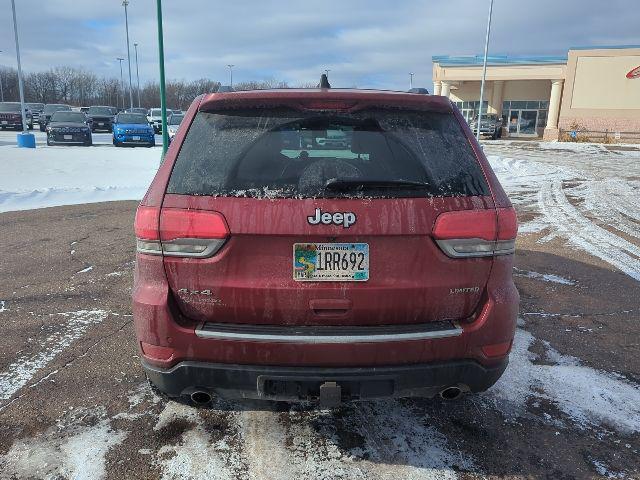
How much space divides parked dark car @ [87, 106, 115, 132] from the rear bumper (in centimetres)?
3512

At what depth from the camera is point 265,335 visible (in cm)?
225

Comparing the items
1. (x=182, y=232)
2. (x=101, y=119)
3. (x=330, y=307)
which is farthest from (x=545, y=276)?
(x=101, y=119)

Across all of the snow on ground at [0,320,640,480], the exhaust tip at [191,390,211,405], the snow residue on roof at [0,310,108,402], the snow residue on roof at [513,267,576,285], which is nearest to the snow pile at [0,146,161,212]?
the snow residue on roof at [0,310,108,402]

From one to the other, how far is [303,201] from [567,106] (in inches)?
1672

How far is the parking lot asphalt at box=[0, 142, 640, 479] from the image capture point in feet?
8.44

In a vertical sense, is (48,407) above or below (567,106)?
below

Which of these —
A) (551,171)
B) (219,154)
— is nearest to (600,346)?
(219,154)

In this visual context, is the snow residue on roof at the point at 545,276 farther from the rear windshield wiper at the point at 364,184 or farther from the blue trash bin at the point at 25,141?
the blue trash bin at the point at 25,141

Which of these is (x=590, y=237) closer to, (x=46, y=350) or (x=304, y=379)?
(x=304, y=379)

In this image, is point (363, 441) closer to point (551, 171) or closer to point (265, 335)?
point (265, 335)

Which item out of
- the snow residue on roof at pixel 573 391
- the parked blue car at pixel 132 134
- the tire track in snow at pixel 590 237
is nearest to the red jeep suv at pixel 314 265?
the snow residue on roof at pixel 573 391

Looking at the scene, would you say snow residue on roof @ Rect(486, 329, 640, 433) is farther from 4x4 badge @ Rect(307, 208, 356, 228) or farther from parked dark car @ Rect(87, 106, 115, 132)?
parked dark car @ Rect(87, 106, 115, 132)

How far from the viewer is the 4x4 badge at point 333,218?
2221 mm

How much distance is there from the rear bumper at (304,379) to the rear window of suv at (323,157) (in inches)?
31.5
